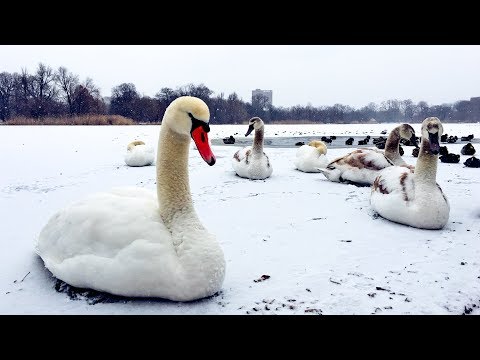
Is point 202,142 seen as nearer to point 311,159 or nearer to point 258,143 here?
point 258,143

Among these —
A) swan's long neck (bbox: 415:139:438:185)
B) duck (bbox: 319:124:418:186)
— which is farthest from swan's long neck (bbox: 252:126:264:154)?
swan's long neck (bbox: 415:139:438:185)

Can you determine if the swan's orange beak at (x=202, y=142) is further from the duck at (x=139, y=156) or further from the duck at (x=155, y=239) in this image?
the duck at (x=139, y=156)

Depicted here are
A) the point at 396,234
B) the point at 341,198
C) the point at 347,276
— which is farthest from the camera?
the point at 341,198

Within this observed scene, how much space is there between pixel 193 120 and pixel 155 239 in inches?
33.4

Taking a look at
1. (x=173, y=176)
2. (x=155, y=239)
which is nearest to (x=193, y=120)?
(x=173, y=176)

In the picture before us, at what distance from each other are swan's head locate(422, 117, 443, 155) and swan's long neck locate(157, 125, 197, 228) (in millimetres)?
3328

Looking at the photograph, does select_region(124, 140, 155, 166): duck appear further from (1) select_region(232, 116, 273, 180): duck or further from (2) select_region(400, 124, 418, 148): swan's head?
(2) select_region(400, 124, 418, 148): swan's head

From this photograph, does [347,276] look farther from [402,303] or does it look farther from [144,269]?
[144,269]

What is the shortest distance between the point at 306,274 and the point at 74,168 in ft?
25.0

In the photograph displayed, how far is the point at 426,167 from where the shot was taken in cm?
480

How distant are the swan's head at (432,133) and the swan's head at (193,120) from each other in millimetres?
3299

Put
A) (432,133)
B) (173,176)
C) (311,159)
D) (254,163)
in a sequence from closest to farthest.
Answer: (173,176) < (432,133) < (254,163) < (311,159)
